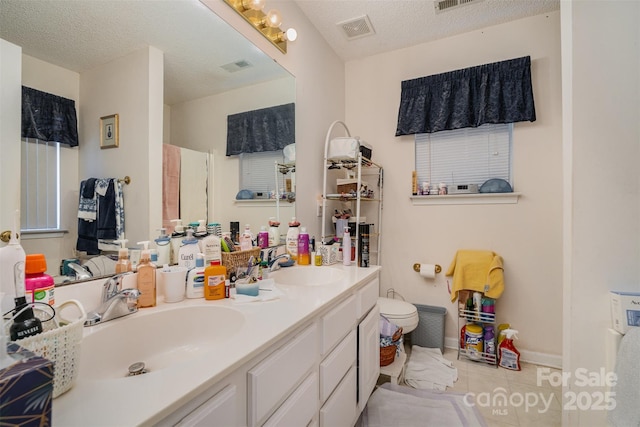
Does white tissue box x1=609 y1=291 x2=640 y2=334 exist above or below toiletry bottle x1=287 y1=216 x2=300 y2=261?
below

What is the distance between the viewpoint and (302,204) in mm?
1968

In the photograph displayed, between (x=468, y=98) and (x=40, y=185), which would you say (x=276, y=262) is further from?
(x=468, y=98)

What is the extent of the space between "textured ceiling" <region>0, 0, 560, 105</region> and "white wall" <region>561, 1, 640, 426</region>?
1049 millimetres

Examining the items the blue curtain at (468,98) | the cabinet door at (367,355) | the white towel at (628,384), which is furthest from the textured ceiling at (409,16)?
the white towel at (628,384)

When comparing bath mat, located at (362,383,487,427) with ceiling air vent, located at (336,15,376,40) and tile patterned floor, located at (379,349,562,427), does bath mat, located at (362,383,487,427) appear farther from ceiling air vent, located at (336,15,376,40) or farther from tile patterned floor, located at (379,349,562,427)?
ceiling air vent, located at (336,15,376,40)

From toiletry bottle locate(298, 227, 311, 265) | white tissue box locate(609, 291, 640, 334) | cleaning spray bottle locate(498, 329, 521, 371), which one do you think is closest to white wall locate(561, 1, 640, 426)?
white tissue box locate(609, 291, 640, 334)

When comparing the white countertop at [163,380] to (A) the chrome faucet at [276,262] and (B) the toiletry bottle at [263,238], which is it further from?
(B) the toiletry bottle at [263,238]

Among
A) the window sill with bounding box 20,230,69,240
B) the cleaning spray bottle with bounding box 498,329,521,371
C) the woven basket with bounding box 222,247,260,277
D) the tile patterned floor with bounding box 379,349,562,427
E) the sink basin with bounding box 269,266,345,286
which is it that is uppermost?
the window sill with bounding box 20,230,69,240

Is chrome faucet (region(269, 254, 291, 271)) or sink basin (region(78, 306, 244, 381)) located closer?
sink basin (region(78, 306, 244, 381))

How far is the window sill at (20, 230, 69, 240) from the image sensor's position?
2.51ft

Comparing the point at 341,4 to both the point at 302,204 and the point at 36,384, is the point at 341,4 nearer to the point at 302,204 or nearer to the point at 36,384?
the point at 302,204

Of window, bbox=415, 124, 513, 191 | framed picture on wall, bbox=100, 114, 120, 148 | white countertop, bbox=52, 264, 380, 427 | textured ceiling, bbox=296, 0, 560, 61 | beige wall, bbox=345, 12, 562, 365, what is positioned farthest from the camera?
window, bbox=415, 124, 513, 191

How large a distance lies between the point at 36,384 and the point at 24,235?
0.60m

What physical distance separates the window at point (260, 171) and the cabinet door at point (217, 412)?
42.0 inches
